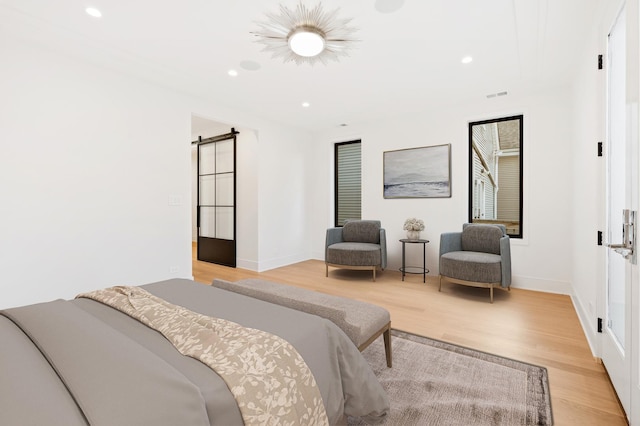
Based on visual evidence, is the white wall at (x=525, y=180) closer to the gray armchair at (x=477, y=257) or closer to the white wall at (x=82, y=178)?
the gray armchair at (x=477, y=257)

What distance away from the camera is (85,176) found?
10.1 feet

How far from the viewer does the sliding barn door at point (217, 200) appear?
17.9ft

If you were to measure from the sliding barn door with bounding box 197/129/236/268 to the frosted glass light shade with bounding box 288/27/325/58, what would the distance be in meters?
3.31

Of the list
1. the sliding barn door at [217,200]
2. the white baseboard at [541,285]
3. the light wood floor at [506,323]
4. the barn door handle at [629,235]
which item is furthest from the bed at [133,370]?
→ the sliding barn door at [217,200]

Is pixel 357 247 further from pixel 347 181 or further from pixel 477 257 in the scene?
pixel 347 181

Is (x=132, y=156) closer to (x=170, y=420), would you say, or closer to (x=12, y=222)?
(x=12, y=222)

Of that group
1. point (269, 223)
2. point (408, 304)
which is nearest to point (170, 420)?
point (408, 304)

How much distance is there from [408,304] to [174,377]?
2.90 m

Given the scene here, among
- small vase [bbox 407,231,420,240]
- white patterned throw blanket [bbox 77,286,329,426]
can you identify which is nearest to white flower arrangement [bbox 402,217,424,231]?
small vase [bbox 407,231,420,240]

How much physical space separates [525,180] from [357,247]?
8.07 ft

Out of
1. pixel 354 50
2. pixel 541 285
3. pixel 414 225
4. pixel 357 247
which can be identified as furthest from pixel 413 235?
pixel 354 50

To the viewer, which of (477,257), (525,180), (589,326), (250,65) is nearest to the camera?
(589,326)

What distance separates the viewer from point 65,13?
2334 mm

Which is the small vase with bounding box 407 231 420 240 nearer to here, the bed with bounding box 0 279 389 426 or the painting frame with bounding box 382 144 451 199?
the painting frame with bounding box 382 144 451 199
